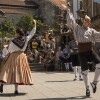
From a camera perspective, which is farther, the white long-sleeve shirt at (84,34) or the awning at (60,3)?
the white long-sleeve shirt at (84,34)

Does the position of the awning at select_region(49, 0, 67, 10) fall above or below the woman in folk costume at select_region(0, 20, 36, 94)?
above

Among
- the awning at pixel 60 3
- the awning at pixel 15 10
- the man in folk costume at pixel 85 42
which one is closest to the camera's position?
the awning at pixel 60 3

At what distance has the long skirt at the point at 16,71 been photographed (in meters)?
9.46

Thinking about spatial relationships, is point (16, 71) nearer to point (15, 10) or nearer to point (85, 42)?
point (85, 42)

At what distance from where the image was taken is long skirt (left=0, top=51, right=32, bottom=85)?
9.46 meters

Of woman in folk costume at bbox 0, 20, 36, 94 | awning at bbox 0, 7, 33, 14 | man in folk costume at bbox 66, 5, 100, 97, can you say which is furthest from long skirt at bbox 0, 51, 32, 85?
awning at bbox 0, 7, 33, 14

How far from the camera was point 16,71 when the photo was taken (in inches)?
377

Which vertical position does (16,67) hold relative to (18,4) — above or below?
below

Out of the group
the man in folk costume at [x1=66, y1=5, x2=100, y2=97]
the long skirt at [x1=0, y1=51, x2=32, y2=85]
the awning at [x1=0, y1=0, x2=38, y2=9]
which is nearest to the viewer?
the man in folk costume at [x1=66, y1=5, x2=100, y2=97]

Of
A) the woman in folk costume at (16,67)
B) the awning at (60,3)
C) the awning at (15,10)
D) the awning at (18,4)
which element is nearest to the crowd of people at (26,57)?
the woman in folk costume at (16,67)

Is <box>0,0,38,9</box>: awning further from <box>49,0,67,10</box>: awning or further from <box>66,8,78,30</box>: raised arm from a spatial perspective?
<box>49,0,67,10</box>: awning

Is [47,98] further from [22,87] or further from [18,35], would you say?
[22,87]

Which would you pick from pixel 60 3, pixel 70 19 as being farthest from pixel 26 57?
pixel 60 3

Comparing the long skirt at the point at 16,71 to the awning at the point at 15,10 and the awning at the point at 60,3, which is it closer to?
the awning at the point at 60,3
